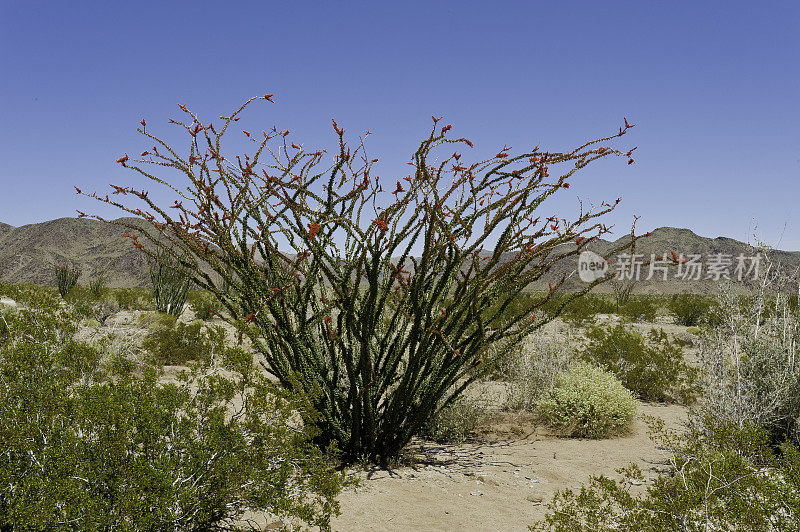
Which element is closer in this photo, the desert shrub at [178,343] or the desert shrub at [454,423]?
the desert shrub at [454,423]

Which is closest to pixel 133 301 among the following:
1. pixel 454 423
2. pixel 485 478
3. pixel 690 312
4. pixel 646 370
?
pixel 454 423

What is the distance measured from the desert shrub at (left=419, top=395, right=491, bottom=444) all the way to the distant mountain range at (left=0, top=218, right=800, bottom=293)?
6946 centimetres

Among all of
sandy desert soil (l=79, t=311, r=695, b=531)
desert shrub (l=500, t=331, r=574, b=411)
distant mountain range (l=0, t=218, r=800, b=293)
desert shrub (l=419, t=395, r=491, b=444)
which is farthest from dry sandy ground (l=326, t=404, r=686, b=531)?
distant mountain range (l=0, t=218, r=800, b=293)

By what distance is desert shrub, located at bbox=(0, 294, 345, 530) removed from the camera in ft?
7.88

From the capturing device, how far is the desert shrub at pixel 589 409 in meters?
6.57

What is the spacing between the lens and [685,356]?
13.1m

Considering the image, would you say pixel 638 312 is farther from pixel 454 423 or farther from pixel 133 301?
pixel 133 301

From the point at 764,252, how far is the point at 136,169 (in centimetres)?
693

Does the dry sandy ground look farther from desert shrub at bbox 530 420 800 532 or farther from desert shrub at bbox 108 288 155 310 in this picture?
desert shrub at bbox 108 288 155 310

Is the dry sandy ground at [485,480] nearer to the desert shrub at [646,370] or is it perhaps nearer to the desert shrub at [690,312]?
the desert shrub at [646,370]

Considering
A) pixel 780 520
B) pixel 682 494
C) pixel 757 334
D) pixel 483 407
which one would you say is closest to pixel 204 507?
pixel 682 494

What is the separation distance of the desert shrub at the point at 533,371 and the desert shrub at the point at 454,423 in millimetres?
1251

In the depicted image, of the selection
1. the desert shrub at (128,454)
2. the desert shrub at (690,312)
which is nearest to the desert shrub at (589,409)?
the desert shrub at (128,454)

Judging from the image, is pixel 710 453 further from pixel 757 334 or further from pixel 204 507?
pixel 757 334
